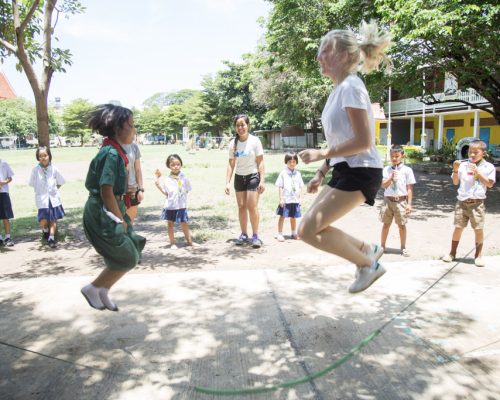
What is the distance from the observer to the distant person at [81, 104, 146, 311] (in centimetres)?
270

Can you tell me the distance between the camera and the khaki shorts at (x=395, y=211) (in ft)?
19.5

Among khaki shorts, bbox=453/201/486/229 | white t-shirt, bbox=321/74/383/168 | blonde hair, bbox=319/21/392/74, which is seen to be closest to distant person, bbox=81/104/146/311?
white t-shirt, bbox=321/74/383/168

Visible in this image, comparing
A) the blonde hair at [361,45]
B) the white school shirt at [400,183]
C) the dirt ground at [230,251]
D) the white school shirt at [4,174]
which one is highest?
the blonde hair at [361,45]

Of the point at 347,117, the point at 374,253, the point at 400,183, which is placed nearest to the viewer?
the point at 347,117

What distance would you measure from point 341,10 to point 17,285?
36.6 feet

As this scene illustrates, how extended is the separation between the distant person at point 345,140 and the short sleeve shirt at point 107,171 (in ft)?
3.86

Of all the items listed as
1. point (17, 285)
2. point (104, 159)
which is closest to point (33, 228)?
point (17, 285)

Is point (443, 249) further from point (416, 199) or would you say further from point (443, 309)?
point (416, 199)

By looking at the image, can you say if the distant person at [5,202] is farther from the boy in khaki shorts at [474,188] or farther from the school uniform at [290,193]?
the boy in khaki shorts at [474,188]

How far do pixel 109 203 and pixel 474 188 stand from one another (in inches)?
178

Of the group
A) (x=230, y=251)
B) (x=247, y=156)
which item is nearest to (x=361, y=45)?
(x=247, y=156)

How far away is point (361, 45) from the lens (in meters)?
2.79

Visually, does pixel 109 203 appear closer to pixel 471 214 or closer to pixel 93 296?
pixel 93 296

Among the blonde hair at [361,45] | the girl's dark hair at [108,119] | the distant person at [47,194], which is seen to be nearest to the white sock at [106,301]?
the girl's dark hair at [108,119]
